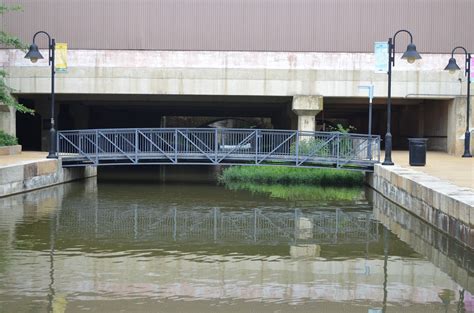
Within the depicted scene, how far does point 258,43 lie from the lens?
31672mm

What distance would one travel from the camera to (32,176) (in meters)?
22.6

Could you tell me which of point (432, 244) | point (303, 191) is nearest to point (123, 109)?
point (303, 191)

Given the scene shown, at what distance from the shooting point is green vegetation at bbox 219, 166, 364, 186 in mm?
27016

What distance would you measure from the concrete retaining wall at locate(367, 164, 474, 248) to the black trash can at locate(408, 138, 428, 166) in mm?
2040

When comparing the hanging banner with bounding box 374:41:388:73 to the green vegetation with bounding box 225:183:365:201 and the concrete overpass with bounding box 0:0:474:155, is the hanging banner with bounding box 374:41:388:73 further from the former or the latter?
the concrete overpass with bounding box 0:0:474:155

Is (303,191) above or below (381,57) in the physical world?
below

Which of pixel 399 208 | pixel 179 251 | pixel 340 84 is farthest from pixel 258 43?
pixel 179 251

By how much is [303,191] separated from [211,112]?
81.3 feet

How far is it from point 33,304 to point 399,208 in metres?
12.4

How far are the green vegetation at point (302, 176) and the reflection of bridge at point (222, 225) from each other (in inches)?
348

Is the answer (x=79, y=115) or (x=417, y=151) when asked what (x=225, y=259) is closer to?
(x=417, y=151)

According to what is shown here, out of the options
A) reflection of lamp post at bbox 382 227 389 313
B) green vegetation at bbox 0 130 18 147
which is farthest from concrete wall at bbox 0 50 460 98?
reflection of lamp post at bbox 382 227 389 313

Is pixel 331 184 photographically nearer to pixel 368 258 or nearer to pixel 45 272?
pixel 368 258

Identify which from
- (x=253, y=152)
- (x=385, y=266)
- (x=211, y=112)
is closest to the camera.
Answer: (x=385, y=266)
